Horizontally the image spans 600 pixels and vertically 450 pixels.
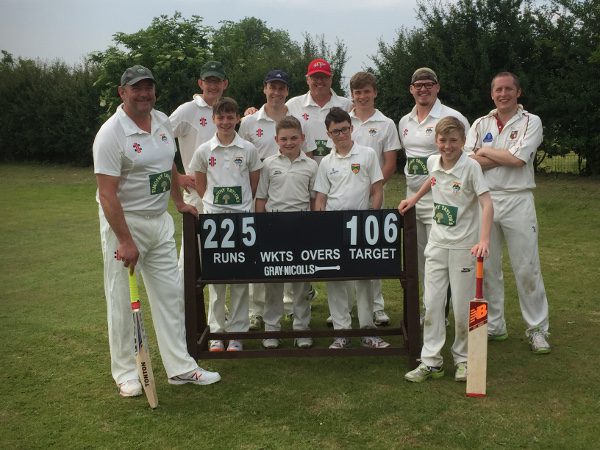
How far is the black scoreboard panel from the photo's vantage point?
197 inches

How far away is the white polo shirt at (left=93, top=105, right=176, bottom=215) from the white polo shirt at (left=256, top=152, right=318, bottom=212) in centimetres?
96

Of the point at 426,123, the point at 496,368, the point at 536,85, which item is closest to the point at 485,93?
the point at 536,85

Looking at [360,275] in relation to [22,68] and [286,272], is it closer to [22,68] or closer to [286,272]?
[286,272]

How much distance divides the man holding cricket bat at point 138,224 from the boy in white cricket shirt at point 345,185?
103 cm

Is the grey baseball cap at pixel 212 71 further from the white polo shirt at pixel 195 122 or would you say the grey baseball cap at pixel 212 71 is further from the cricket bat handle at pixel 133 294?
the cricket bat handle at pixel 133 294

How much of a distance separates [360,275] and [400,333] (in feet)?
2.16

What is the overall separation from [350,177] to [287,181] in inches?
19.5

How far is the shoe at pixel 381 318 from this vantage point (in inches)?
242

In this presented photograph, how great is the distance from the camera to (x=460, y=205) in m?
4.74

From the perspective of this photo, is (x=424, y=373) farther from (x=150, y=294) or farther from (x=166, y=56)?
(x=166, y=56)

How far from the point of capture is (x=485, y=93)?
14.2 metres

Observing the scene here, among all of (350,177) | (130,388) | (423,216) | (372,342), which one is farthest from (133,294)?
(423,216)

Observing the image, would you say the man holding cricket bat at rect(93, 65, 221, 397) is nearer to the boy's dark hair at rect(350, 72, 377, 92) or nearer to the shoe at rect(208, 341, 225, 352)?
the shoe at rect(208, 341, 225, 352)

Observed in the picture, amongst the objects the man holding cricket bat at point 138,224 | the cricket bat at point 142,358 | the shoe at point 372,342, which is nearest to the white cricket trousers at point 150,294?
the man holding cricket bat at point 138,224
